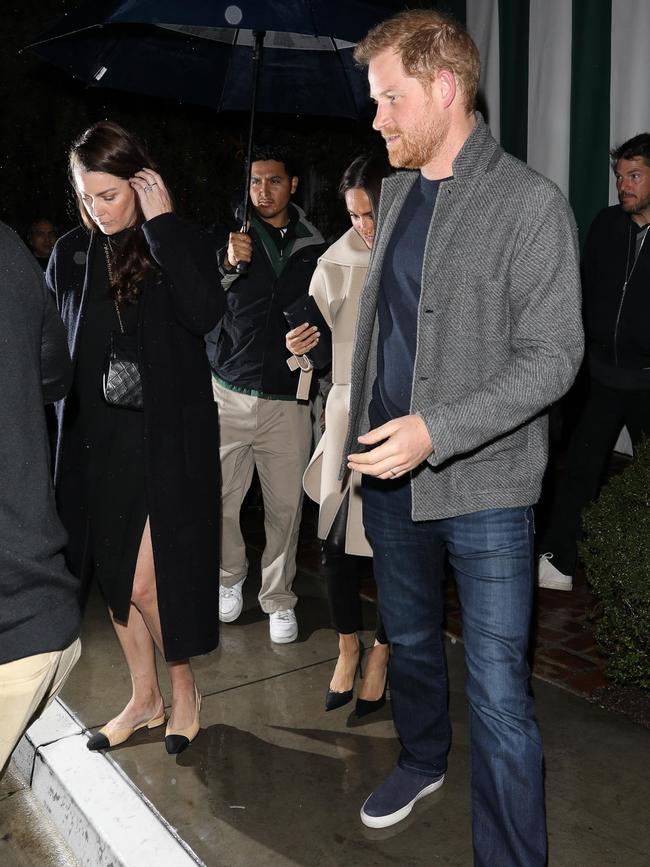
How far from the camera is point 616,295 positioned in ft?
17.3

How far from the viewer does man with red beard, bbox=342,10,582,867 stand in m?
2.33

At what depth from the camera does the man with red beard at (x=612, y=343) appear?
520 cm

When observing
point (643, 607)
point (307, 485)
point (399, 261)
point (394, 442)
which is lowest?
point (643, 607)

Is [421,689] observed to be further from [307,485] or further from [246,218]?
[246,218]

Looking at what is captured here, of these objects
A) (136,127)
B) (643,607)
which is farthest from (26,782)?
(136,127)

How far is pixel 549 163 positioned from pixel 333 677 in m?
5.39

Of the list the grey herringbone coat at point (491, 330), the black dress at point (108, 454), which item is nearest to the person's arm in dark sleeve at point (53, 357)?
the grey herringbone coat at point (491, 330)

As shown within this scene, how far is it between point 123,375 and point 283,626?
6.13ft

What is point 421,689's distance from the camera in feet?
9.95

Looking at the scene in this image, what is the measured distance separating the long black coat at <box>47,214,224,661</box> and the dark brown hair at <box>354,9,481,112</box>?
1.12 m

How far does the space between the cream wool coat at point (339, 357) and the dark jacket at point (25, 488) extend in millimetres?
1936

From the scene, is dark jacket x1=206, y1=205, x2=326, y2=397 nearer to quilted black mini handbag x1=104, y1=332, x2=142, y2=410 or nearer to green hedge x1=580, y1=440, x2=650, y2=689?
quilted black mini handbag x1=104, y1=332, x2=142, y2=410

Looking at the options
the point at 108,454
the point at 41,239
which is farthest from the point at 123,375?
the point at 41,239

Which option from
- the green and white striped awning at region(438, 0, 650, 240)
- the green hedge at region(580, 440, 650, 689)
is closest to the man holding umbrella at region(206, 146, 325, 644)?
the green hedge at region(580, 440, 650, 689)
